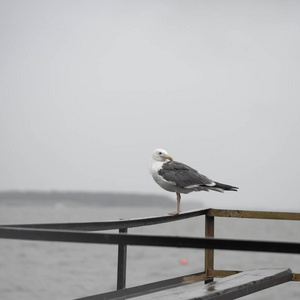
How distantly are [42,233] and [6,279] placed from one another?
36.3m

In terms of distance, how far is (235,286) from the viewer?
356 centimetres

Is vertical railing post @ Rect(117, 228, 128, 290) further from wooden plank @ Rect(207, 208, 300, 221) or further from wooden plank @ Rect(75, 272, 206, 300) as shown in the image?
wooden plank @ Rect(207, 208, 300, 221)

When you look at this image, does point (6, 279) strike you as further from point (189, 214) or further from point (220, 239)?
point (220, 239)

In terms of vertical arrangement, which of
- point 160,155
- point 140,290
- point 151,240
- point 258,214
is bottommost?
point 140,290

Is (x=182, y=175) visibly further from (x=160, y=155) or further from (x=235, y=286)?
(x=235, y=286)

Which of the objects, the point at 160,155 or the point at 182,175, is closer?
the point at 182,175

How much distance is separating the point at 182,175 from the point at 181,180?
9 centimetres

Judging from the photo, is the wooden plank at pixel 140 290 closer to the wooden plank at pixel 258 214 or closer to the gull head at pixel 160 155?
the wooden plank at pixel 258 214

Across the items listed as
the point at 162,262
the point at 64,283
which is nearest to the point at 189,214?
the point at 64,283

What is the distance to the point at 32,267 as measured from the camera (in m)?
43.2

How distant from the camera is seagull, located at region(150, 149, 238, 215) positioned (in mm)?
7934

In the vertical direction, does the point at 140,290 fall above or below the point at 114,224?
below

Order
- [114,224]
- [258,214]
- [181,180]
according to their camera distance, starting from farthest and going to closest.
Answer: [181,180]
[258,214]
[114,224]

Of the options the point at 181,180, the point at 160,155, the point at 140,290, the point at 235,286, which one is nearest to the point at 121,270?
the point at 140,290
